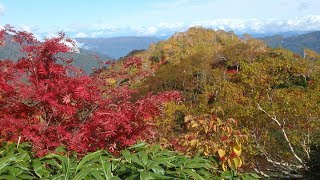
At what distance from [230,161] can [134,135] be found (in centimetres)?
134

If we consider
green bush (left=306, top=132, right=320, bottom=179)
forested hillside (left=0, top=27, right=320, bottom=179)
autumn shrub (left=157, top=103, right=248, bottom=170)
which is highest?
forested hillside (left=0, top=27, right=320, bottom=179)

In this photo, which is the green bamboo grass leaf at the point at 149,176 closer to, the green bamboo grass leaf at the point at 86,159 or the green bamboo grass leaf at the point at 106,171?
the green bamboo grass leaf at the point at 106,171

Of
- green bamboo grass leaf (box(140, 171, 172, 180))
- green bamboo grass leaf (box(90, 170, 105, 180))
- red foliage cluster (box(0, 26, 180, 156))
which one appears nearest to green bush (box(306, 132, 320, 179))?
red foliage cluster (box(0, 26, 180, 156))

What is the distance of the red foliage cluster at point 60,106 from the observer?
14.7 feet


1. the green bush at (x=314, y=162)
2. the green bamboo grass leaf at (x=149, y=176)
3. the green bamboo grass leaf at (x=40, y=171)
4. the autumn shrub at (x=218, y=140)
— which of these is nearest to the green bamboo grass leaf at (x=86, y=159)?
the green bamboo grass leaf at (x=40, y=171)

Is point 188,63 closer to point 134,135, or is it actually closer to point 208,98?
point 208,98

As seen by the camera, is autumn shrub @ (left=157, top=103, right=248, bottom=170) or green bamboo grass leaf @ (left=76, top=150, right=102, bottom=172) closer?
Answer: green bamboo grass leaf @ (left=76, top=150, right=102, bottom=172)

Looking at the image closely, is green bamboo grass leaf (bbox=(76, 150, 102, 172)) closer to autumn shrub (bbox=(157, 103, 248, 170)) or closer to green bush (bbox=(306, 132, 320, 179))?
autumn shrub (bbox=(157, 103, 248, 170))

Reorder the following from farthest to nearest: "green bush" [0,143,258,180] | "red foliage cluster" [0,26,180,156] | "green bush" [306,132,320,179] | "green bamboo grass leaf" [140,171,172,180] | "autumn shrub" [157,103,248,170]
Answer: "green bush" [306,132,320,179], "red foliage cluster" [0,26,180,156], "autumn shrub" [157,103,248,170], "green bush" [0,143,258,180], "green bamboo grass leaf" [140,171,172,180]


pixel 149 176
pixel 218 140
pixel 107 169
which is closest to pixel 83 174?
pixel 107 169

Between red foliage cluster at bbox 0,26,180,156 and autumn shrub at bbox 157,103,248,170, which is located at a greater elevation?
red foliage cluster at bbox 0,26,180,156

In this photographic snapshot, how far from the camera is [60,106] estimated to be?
455 centimetres

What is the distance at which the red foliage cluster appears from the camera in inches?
177

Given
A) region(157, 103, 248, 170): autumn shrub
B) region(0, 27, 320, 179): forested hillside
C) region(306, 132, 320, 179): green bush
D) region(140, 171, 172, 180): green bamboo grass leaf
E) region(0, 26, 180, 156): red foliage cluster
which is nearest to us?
region(140, 171, 172, 180): green bamboo grass leaf
